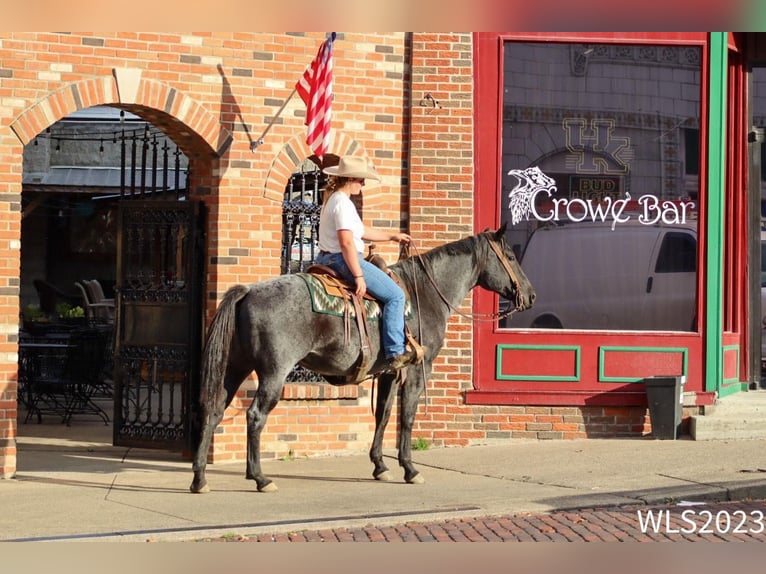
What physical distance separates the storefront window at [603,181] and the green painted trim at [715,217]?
0.16m

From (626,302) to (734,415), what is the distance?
1634 millimetres

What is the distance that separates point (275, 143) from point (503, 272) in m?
2.62

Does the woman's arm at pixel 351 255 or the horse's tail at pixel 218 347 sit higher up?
the woman's arm at pixel 351 255

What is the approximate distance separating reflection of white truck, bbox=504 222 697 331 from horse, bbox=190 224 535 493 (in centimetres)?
228

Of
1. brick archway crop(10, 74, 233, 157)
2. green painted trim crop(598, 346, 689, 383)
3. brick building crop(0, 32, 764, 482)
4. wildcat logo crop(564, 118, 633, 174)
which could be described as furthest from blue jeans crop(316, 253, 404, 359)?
wildcat logo crop(564, 118, 633, 174)

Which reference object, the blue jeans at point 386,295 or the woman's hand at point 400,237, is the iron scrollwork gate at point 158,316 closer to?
the blue jeans at point 386,295

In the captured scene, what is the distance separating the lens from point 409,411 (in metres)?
10.8

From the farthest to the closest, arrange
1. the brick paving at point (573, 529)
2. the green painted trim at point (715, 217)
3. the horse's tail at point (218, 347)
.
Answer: the green painted trim at point (715, 217)
the horse's tail at point (218, 347)
the brick paving at point (573, 529)

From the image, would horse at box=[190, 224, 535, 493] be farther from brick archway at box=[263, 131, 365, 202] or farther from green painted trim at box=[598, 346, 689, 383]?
green painted trim at box=[598, 346, 689, 383]

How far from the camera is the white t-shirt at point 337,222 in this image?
10.0 m

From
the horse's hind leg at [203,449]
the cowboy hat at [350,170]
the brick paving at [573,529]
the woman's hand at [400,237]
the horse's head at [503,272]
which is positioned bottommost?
the brick paving at [573,529]

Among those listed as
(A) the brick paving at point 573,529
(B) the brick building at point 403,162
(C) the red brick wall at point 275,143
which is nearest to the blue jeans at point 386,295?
(A) the brick paving at point 573,529

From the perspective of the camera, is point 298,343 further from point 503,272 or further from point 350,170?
point 503,272

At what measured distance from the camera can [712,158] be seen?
1352 centimetres
